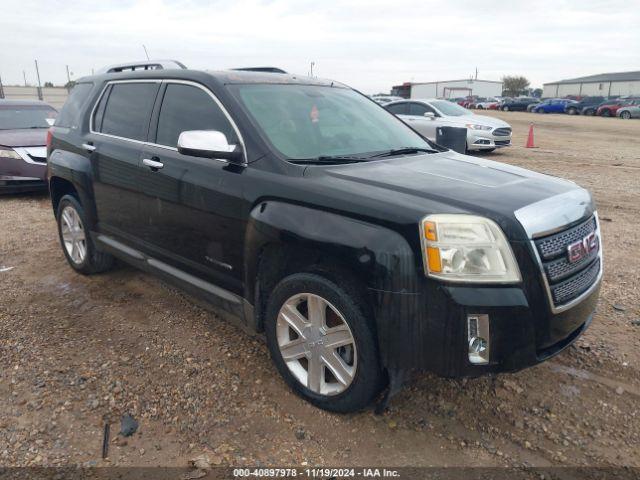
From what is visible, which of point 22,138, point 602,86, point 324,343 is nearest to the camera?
point 324,343

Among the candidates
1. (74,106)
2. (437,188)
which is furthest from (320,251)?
(74,106)

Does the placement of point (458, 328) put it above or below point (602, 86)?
below

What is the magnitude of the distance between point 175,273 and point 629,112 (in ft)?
128

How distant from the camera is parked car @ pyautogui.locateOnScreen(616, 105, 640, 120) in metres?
34.4

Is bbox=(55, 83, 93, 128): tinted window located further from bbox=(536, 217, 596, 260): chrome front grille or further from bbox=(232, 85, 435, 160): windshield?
bbox=(536, 217, 596, 260): chrome front grille

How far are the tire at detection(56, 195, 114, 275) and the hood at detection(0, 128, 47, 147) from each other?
4205 millimetres

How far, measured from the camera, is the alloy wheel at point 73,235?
16.0 feet

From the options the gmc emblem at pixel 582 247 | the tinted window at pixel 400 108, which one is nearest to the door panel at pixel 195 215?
the gmc emblem at pixel 582 247

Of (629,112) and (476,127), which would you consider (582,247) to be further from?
(629,112)

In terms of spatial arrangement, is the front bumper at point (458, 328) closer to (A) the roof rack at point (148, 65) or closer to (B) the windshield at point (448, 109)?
(A) the roof rack at point (148, 65)

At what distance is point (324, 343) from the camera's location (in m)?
2.83

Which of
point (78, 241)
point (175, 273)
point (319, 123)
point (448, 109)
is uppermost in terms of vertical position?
point (319, 123)

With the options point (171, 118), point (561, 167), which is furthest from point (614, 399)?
point (561, 167)

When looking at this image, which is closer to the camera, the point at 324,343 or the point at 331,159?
the point at 324,343
